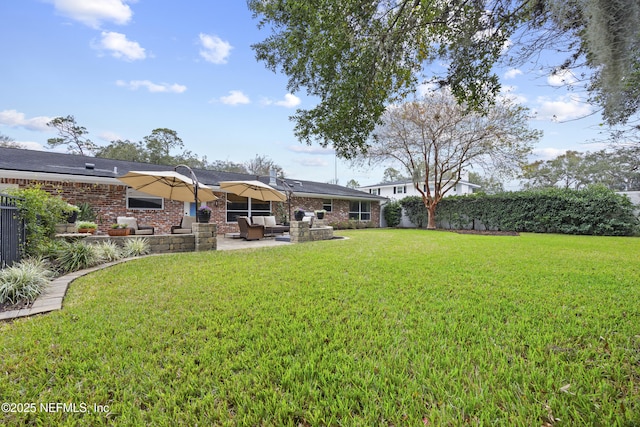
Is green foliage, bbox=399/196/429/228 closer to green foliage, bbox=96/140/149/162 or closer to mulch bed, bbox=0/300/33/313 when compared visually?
mulch bed, bbox=0/300/33/313

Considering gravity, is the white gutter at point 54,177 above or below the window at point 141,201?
above

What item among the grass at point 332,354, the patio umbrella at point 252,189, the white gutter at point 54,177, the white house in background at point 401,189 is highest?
the white house in background at point 401,189

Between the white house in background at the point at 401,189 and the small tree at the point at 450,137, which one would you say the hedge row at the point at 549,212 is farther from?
the white house in background at the point at 401,189

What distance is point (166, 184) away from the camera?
9.27 m

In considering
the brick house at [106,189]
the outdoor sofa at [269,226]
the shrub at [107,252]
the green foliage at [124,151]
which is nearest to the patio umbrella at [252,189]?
the brick house at [106,189]

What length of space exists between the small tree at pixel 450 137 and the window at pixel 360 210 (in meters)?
3.85

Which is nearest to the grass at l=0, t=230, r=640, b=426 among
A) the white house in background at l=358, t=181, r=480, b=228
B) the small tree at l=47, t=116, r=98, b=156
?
the white house in background at l=358, t=181, r=480, b=228

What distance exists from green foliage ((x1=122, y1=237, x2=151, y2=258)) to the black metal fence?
2.07 metres

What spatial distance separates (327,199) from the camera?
20031mm

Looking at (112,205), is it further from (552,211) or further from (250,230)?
(552,211)

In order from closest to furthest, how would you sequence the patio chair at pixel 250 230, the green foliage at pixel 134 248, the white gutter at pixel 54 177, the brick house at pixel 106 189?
1. the green foliage at pixel 134 248
2. the white gutter at pixel 54 177
3. the brick house at pixel 106 189
4. the patio chair at pixel 250 230

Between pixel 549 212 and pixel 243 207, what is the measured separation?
17164 mm

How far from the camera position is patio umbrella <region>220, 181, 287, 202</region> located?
11.0 meters

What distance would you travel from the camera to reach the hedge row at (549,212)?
14.0m
